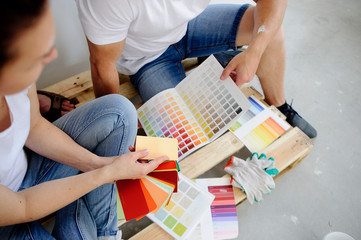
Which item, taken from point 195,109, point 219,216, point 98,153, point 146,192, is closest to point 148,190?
point 146,192

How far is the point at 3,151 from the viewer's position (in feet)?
1.98

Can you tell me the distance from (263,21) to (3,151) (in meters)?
1.02

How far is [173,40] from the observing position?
1111 millimetres

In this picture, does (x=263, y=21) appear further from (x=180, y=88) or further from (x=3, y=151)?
(x=3, y=151)

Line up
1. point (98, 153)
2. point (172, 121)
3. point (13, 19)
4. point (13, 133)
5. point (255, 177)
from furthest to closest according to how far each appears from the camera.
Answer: point (172, 121)
point (255, 177)
point (98, 153)
point (13, 133)
point (13, 19)

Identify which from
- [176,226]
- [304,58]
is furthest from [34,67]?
[304,58]

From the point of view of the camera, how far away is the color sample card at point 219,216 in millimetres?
911

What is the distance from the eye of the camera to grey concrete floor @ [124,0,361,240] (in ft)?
3.54

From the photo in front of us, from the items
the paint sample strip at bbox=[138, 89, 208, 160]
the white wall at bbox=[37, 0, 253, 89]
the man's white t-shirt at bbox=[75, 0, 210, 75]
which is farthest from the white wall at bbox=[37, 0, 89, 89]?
the paint sample strip at bbox=[138, 89, 208, 160]

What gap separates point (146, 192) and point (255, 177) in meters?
0.44

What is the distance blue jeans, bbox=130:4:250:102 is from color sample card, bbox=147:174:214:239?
0.45 m

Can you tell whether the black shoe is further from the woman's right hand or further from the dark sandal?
the dark sandal

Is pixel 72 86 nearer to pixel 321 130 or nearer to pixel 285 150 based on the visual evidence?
pixel 285 150

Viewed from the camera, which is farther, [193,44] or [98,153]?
[193,44]
